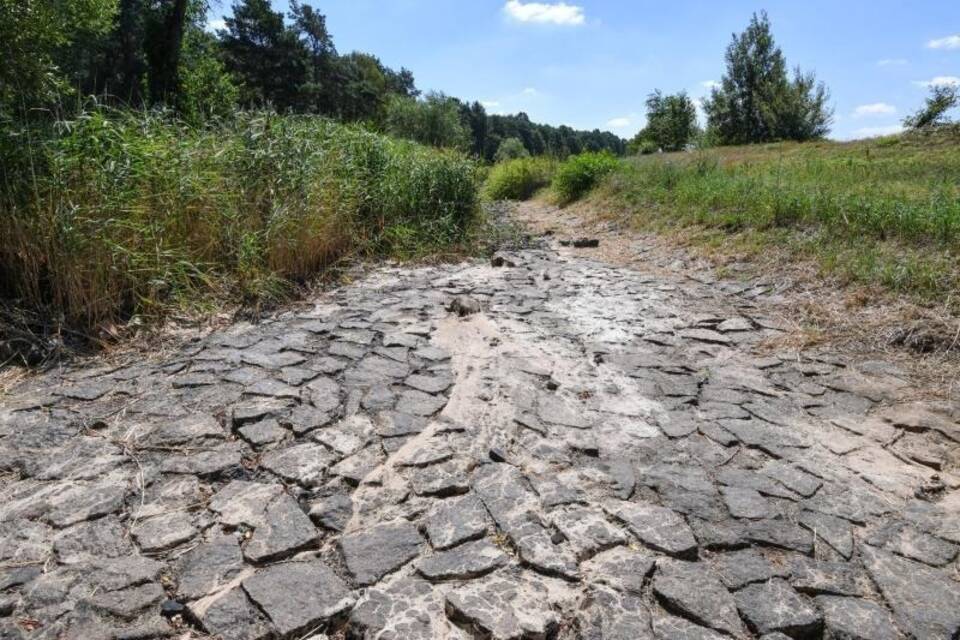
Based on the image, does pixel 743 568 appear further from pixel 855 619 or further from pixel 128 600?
pixel 128 600

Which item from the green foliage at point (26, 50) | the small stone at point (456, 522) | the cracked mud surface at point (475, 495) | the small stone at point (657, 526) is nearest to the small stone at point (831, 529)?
the cracked mud surface at point (475, 495)

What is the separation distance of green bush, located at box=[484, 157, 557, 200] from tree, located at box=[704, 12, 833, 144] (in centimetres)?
1507

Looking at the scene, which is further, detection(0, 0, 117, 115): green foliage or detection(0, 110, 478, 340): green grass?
detection(0, 0, 117, 115): green foliage

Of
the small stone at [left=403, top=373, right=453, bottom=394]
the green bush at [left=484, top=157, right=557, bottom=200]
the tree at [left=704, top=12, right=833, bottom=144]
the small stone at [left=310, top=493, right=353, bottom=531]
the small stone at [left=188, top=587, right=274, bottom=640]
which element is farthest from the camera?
the tree at [left=704, top=12, right=833, bottom=144]

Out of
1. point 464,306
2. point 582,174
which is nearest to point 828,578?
point 464,306

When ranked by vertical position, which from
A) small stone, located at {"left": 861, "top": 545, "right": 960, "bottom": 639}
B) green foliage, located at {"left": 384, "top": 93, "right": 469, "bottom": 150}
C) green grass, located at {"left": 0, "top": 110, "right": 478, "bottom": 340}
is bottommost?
small stone, located at {"left": 861, "top": 545, "right": 960, "bottom": 639}

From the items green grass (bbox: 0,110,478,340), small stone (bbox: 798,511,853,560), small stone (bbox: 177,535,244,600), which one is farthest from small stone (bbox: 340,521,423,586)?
green grass (bbox: 0,110,478,340)

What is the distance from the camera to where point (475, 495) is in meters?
2.14

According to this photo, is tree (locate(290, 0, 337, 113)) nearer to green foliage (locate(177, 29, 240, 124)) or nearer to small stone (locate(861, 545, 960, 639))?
green foliage (locate(177, 29, 240, 124))

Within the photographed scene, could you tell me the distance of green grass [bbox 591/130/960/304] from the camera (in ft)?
14.2

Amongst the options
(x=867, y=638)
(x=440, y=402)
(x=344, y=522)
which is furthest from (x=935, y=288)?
(x=344, y=522)

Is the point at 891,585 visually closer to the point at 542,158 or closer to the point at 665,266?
the point at 665,266

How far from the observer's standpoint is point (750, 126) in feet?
88.9

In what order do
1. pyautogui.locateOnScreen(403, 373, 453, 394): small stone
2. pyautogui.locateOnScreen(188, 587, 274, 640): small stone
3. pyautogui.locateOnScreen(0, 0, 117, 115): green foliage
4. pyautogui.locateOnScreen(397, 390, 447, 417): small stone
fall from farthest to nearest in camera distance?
pyautogui.locateOnScreen(0, 0, 117, 115): green foliage < pyautogui.locateOnScreen(403, 373, 453, 394): small stone < pyautogui.locateOnScreen(397, 390, 447, 417): small stone < pyautogui.locateOnScreen(188, 587, 274, 640): small stone
